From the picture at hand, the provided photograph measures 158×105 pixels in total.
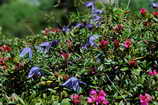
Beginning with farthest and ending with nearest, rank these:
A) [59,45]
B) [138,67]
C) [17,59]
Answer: [59,45] → [17,59] → [138,67]

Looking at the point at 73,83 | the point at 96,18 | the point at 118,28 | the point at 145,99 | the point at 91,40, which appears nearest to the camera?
the point at 145,99

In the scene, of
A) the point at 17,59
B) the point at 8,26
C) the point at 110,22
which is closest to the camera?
the point at 17,59

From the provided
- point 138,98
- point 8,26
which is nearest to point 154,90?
point 138,98

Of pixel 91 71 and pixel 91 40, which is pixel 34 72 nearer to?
pixel 91 71

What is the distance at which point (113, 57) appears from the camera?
2928 mm

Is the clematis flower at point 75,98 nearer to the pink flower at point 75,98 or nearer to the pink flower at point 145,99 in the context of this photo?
the pink flower at point 75,98

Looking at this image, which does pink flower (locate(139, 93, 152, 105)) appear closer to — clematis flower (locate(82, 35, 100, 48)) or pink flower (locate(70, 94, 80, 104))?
pink flower (locate(70, 94, 80, 104))

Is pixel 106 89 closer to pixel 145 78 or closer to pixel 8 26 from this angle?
pixel 145 78

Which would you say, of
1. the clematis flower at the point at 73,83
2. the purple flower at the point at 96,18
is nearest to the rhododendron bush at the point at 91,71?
the clematis flower at the point at 73,83

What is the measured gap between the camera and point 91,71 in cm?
282

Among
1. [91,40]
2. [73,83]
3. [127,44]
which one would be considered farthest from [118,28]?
[73,83]

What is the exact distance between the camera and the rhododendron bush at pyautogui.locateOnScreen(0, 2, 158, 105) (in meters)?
2.64

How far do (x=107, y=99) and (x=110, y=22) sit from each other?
1212 mm

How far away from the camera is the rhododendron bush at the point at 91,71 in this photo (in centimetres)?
264
